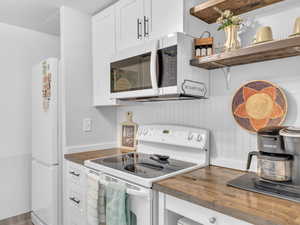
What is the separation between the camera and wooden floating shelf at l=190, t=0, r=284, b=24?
1376mm

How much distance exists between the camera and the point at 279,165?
114 centimetres

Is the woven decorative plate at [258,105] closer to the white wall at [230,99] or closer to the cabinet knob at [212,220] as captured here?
the white wall at [230,99]

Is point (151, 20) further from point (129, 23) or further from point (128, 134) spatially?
point (128, 134)

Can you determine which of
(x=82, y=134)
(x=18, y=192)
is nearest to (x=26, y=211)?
(x=18, y=192)

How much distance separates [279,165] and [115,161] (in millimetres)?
1215

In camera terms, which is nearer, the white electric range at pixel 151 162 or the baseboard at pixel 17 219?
the white electric range at pixel 151 162

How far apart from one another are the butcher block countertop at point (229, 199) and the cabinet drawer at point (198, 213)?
0.05 meters

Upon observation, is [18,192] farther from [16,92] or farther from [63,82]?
[63,82]

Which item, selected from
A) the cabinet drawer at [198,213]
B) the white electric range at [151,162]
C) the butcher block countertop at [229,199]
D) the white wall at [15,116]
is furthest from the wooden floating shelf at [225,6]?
the white wall at [15,116]

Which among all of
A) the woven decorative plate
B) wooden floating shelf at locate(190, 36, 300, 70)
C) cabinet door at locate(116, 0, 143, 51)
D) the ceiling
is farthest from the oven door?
the ceiling

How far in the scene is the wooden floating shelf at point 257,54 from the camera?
1.11m

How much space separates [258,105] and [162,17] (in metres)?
0.92

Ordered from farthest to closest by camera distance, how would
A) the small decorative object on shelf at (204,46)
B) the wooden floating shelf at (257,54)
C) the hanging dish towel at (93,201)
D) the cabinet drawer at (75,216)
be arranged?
1. the cabinet drawer at (75,216)
2. the hanging dish towel at (93,201)
3. the small decorative object on shelf at (204,46)
4. the wooden floating shelf at (257,54)

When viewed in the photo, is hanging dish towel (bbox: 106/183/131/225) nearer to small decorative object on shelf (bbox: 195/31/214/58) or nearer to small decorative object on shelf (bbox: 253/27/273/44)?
small decorative object on shelf (bbox: 195/31/214/58)
